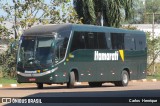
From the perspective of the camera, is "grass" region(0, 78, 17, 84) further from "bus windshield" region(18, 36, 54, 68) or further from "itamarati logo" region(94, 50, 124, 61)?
"itamarati logo" region(94, 50, 124, 61)

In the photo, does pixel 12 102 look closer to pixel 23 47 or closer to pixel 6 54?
pixel 23 47

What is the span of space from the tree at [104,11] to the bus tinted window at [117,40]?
1064 cm

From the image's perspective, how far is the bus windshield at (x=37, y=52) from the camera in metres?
25.2

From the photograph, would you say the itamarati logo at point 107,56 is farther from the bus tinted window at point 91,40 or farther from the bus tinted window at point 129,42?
the bus tinted window at point 129,42

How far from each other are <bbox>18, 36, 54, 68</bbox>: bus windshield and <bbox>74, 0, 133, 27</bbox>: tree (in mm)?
15215

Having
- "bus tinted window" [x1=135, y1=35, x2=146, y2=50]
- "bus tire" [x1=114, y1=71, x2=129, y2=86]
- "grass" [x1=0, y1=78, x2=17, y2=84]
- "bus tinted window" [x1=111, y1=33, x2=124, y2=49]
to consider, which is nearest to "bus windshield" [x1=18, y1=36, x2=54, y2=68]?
"bus tinted window" [x1=111, y1=33, x2=124, y2=49]

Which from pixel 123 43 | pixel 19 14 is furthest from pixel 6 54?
pixel 123 43

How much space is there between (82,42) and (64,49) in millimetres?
1621

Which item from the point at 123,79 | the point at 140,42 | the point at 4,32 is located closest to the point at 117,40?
the point at 123,79

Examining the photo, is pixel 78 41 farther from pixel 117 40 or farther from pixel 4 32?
pixel 4 32

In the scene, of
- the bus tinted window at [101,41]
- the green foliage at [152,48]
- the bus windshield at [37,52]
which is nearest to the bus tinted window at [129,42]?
the bus tinted window at [101,41]

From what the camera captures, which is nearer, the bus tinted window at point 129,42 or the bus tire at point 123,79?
the bus tire at point 123,79

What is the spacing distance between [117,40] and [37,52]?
6170mm

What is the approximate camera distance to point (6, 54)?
35812 millimetres
